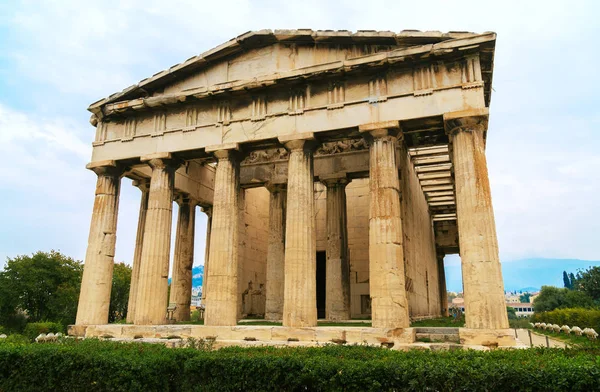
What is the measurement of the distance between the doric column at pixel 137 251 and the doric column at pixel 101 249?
2167 millimetres

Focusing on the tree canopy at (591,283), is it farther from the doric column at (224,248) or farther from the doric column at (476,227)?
the doric column at (224,248)

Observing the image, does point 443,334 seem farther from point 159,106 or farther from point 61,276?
point 61,276

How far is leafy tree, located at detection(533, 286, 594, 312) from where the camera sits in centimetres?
5584

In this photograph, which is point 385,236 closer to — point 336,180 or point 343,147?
point 336,180

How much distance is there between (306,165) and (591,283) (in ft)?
206

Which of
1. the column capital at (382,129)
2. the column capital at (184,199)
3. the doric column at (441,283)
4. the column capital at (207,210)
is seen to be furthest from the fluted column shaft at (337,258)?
the doric column at (441,283)

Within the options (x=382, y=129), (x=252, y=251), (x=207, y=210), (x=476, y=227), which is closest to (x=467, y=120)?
(x=382, y=129)

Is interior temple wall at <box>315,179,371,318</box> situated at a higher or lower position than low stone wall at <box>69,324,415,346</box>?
higher

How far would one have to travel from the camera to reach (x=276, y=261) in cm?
1992

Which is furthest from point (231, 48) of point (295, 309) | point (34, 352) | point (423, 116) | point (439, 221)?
point (439, 221)

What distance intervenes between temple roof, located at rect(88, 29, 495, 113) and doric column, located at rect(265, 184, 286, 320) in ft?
23.2

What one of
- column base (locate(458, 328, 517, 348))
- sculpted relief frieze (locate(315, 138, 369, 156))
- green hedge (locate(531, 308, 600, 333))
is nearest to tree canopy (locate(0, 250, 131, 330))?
sculpted relief frieze (locate(315, 138, 369, 156))

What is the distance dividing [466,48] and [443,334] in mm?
9022

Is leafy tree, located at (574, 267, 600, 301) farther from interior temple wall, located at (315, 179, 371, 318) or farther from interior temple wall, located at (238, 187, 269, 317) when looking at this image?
interior temple wall, located at (238, 187, 269, 317)
